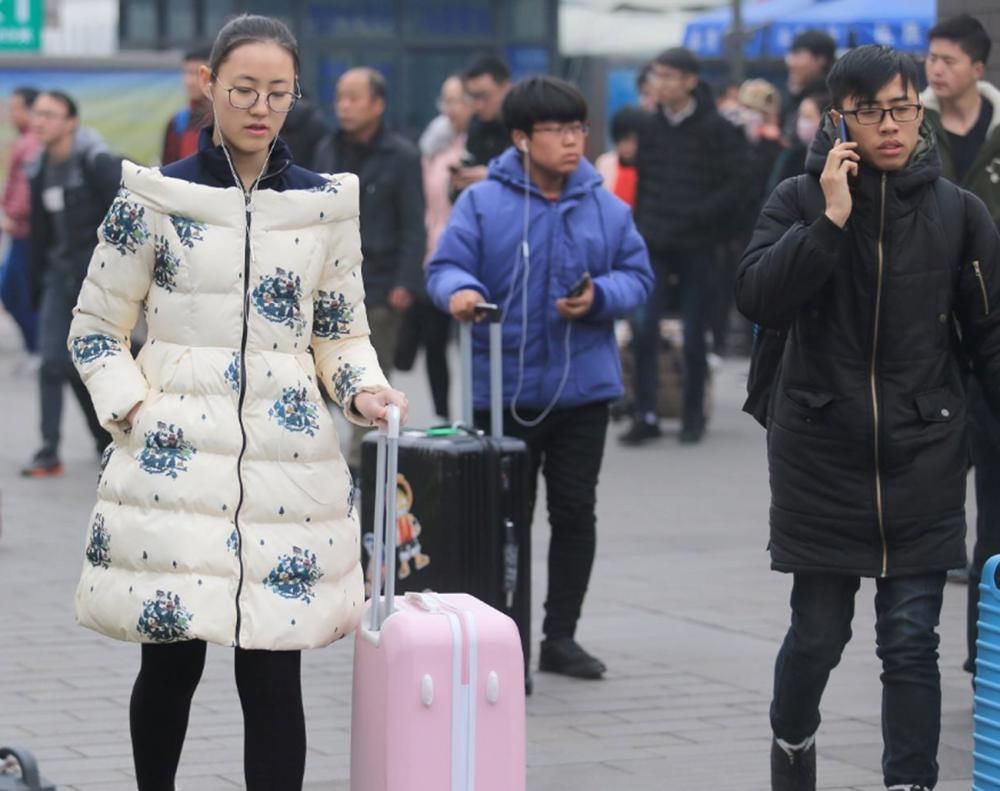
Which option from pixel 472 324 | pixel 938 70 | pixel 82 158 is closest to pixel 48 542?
pixel 82 158

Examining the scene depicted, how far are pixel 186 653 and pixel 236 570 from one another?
345mm

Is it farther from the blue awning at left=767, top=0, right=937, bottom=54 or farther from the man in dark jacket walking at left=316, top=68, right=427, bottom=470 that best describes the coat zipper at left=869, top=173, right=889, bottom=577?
the blue awning at left=767, top=0, right=937, bottom=54

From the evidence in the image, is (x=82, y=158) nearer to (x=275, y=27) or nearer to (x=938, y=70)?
(x=938, y=70)

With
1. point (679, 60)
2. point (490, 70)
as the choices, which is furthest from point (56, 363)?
point (679, 60)

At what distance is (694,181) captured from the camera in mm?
13039

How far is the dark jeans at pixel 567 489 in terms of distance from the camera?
276 inches

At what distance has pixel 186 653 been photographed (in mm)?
4715

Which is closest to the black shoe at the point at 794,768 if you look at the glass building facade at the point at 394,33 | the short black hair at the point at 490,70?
the short black hair at the point at 490,70

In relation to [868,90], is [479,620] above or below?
below

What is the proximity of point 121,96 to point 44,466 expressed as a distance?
8963 mm

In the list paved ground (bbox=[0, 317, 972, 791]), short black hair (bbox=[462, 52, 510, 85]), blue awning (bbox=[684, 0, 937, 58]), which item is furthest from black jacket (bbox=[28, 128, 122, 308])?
blue awning (bbox=[684, 0, 937, 58])

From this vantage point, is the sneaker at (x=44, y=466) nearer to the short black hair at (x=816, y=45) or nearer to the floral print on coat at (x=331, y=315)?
the short black hair at (x=816, y=45)

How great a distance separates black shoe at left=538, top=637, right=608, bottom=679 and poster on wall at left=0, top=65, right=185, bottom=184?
45.2 ft

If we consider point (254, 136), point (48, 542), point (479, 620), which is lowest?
point (48, 542)
